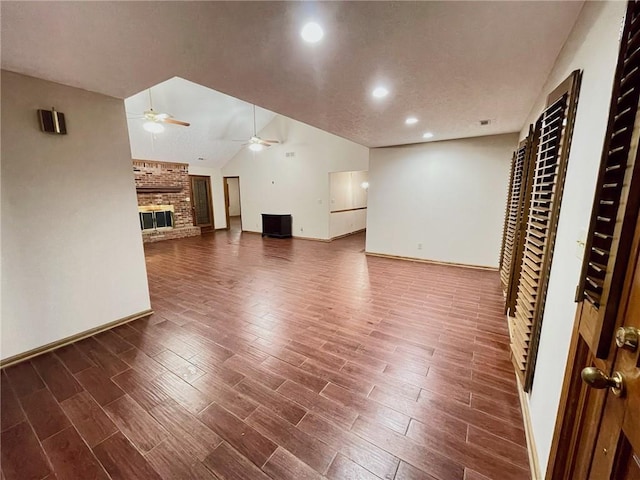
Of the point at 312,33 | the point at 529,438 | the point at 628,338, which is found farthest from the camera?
the point at 312,33

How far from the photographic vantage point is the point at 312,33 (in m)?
1.58

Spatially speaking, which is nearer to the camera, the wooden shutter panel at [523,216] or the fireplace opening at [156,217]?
the wooden shutter panel at [523,216]

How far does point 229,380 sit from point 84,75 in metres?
2.71

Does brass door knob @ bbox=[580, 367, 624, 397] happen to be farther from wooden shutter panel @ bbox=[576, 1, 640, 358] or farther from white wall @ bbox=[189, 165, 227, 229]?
white wall @ bbox=[189, 165, 227, 229]

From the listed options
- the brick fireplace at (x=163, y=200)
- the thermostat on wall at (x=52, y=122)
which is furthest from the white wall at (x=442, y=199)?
the brick fireplace at (x=163, y=200)

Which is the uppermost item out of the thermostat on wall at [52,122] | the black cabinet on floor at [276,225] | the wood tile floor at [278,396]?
the thermostat on wall at [52,122]

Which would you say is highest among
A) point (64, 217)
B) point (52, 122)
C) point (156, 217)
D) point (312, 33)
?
point (312, 33)

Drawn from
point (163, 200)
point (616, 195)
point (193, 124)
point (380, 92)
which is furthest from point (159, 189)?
point (616, 195)

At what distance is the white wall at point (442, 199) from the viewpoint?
181 inches

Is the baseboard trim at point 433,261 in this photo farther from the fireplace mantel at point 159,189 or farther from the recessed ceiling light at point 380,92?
the fireplace mantel at point 159,189

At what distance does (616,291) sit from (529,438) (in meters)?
1.34

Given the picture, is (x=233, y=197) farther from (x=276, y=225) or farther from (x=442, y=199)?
(x=442, y=199)

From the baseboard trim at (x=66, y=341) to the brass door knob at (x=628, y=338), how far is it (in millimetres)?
3669

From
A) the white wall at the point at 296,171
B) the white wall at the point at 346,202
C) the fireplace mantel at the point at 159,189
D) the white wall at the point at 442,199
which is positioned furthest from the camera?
the white wall at the point at 346,202
